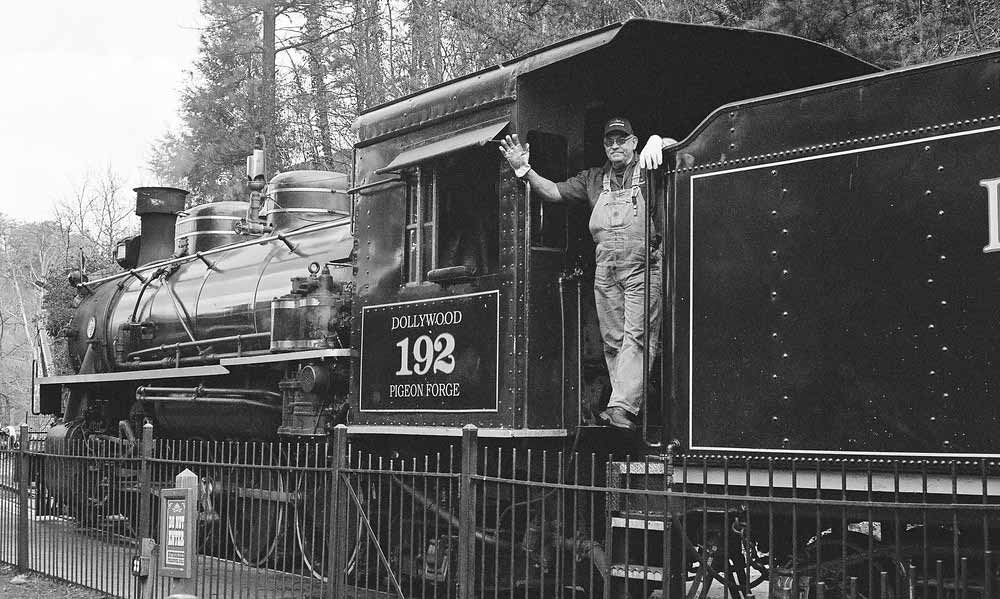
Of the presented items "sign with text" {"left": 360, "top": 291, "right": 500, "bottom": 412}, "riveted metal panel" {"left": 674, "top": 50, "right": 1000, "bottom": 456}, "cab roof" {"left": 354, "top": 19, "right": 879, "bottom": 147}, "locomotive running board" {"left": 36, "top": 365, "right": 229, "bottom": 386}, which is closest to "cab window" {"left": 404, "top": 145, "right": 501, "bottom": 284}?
"sign with text" {"left": 360, "top": 291, "right": 500, "bottom": 412}

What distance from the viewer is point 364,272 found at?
7.78 meters

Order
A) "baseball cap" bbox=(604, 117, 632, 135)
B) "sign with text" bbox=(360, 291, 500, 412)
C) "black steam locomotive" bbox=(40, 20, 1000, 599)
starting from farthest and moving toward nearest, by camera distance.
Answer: "sign with text" bbox=(360, 291, 500, 412) → "baseball cap" bbox=(604, 117, 632, 135) → "black steam locomotive" bbox=(40, 20, 1000, 599)

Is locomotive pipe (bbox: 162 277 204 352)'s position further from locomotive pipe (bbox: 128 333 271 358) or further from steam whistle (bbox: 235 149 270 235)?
steam whistle (bbox: 235 149 270 235)

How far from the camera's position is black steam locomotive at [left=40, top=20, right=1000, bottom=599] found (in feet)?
15.7

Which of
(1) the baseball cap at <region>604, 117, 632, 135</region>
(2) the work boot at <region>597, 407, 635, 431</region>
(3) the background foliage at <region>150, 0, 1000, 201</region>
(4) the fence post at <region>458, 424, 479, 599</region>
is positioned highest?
(3) the background foliage at <region>150, 0, 1000, 201</region>

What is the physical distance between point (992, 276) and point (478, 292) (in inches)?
120

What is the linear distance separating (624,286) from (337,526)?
2305mm

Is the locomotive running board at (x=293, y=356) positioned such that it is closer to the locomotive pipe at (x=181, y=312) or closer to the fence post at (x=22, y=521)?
the locomotive pipe at (x=181, y=312)

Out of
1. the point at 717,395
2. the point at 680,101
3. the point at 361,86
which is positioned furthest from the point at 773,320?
the point at 361,86

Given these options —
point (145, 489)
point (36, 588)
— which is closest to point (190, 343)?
point (36, 588)

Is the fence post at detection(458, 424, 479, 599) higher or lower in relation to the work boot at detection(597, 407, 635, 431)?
lower

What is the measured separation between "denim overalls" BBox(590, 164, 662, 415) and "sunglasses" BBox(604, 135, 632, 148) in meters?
0.16

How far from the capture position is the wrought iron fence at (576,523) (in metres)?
4.66

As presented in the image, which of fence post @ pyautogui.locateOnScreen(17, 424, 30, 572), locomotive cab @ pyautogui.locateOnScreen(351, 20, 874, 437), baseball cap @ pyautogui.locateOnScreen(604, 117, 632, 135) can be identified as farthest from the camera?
fence post @ pyautogui.locateOnScreen(17, 424, 30, 572)
